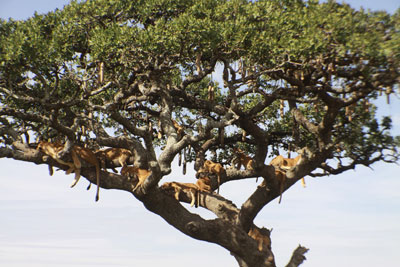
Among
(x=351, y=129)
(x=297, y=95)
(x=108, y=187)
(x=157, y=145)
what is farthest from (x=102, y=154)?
(x=351, y=129)

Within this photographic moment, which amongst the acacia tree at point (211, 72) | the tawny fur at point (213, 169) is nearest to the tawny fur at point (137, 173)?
the acacia tree at point (211, 72)

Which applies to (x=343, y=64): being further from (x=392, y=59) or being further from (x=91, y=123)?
(x=91, y=123)

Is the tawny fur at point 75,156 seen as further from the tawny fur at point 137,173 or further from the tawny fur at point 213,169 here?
the tawny fur at point 213,169

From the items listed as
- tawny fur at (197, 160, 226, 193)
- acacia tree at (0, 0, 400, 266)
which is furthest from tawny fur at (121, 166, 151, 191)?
tawny fur at (197, 160, 226, 193)

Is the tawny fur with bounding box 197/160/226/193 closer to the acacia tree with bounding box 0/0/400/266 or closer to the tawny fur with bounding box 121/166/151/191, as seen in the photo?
the acacia tree with bounding box 0/0/400/266

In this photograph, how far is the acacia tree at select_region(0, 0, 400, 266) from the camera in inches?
640

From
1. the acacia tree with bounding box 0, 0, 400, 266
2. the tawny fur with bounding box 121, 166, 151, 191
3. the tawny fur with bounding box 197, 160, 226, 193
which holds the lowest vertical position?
the tawny fur with bounding box 121, 166, 151, 191

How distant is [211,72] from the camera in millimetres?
20344

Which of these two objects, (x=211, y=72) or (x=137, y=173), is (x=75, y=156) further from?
(x=211, y=72)

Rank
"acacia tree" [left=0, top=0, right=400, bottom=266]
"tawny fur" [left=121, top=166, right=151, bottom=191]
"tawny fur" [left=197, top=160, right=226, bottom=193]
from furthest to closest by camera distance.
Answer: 1. "tawny fur" [left=197, top=160, right=226, bottom=193]
2. "tawny fur" [left=121, top=166, right=151, bottom=191]
3. "acacia tree" [left=0, top=0, right=400, bottom=266]

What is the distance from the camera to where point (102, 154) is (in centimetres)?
2023

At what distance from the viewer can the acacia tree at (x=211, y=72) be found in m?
16.3

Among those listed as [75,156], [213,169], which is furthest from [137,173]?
[213,169]

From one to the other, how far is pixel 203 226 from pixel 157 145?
294 inches
